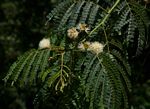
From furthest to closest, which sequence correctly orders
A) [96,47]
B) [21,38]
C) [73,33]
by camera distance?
1. [21,38]
2. [73,33]
3. [96,47]

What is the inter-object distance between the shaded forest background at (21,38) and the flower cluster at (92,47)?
137 inches

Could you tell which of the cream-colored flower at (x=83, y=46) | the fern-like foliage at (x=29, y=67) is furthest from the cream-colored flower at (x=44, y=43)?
the cream-colored flower at (x=83, y=46)

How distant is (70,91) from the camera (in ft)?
6.20

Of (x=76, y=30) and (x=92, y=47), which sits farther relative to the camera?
(x=76, y=30)

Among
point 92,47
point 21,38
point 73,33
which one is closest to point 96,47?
point 92,47

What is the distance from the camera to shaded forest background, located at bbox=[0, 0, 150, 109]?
18.5 ft

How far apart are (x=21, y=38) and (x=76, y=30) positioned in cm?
376

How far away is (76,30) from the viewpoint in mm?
2125

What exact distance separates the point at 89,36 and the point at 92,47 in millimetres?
141

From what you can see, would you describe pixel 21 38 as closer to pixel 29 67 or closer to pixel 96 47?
pixel 29 67

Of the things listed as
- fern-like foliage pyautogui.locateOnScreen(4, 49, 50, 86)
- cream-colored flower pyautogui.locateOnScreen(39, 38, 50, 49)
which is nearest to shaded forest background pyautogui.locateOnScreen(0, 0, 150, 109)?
cream-colored flower pyautogui.locateOnScreen(39, 38, 50, 49)

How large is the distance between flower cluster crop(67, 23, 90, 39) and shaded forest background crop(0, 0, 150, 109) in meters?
3.38

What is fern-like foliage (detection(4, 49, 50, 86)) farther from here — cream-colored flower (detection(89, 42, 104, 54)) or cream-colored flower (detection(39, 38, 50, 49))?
cream-colored flower (detection(89, 42, 104, 54))

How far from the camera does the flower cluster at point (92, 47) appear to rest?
1984mm
